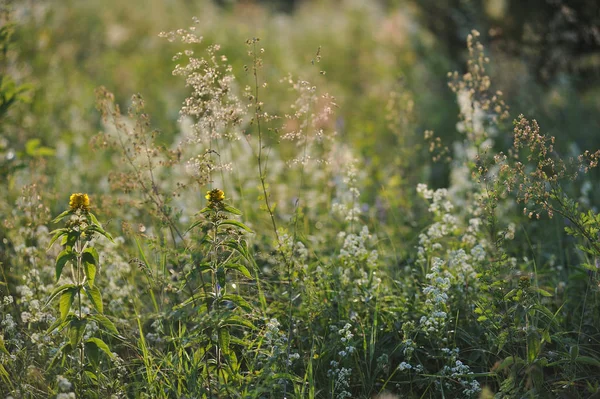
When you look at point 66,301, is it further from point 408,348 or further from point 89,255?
point 408,348

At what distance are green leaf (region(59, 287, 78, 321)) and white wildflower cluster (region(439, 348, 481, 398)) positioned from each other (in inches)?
57.5

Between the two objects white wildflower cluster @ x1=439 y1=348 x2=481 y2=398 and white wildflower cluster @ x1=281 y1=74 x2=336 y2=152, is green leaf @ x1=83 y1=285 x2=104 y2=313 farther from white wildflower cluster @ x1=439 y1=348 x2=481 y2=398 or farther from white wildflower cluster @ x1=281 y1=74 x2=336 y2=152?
white wildflower cluster @ x1=439 y1=348 x2=481 y2=398

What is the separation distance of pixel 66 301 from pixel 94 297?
10cm

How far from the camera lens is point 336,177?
169 inches

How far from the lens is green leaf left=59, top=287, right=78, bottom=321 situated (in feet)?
7.50

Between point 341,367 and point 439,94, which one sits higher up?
point 439,94

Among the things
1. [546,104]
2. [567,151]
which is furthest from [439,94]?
[567,151]

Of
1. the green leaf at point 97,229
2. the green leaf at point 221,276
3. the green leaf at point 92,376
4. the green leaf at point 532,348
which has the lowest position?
the green leaf at point 92,376

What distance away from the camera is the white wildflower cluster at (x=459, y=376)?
2389 millimetres

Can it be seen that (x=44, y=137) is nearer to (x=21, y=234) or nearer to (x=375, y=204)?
(x=21, y=234)

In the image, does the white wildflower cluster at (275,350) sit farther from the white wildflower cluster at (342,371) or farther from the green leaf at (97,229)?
the green leaf at (97,229)

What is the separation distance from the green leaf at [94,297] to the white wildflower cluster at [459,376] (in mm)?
1349

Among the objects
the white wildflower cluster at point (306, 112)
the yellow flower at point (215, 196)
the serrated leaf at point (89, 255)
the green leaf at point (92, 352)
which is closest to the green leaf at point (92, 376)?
the green leaf at point (92, 352)

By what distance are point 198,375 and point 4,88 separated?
7.89 feet
